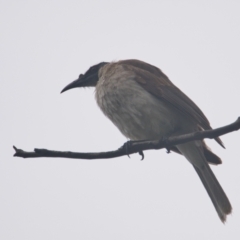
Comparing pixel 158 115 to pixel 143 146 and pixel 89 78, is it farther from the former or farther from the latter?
pixel 89 78

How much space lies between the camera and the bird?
575cm

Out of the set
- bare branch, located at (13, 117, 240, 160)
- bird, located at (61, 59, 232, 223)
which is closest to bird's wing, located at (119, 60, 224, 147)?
bird, located at (61, 59, 232, 223)

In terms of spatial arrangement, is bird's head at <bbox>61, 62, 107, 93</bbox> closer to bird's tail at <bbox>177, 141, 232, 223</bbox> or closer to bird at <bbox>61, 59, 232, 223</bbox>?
bird at <bbox>61, 59, 232, 223</bbox>

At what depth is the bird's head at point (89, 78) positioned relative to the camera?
24.3ft

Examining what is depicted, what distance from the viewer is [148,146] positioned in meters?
4.82

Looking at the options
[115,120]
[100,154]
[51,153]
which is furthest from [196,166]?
[51,153]

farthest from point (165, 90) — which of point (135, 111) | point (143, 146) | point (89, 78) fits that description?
point (89, 78)

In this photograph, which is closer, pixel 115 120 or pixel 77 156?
pixel 77 156

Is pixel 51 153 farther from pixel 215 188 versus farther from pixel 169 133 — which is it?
pixel 215 188

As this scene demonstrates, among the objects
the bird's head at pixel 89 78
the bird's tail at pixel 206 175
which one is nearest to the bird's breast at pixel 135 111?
the bird's tail at pixel 206 175

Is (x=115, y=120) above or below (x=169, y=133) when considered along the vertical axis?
above

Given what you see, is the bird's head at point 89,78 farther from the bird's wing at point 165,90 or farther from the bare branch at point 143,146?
the bare branch at point 143,146

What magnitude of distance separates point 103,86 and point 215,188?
1.90 meters

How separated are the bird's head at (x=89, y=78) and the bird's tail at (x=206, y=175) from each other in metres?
2.00
